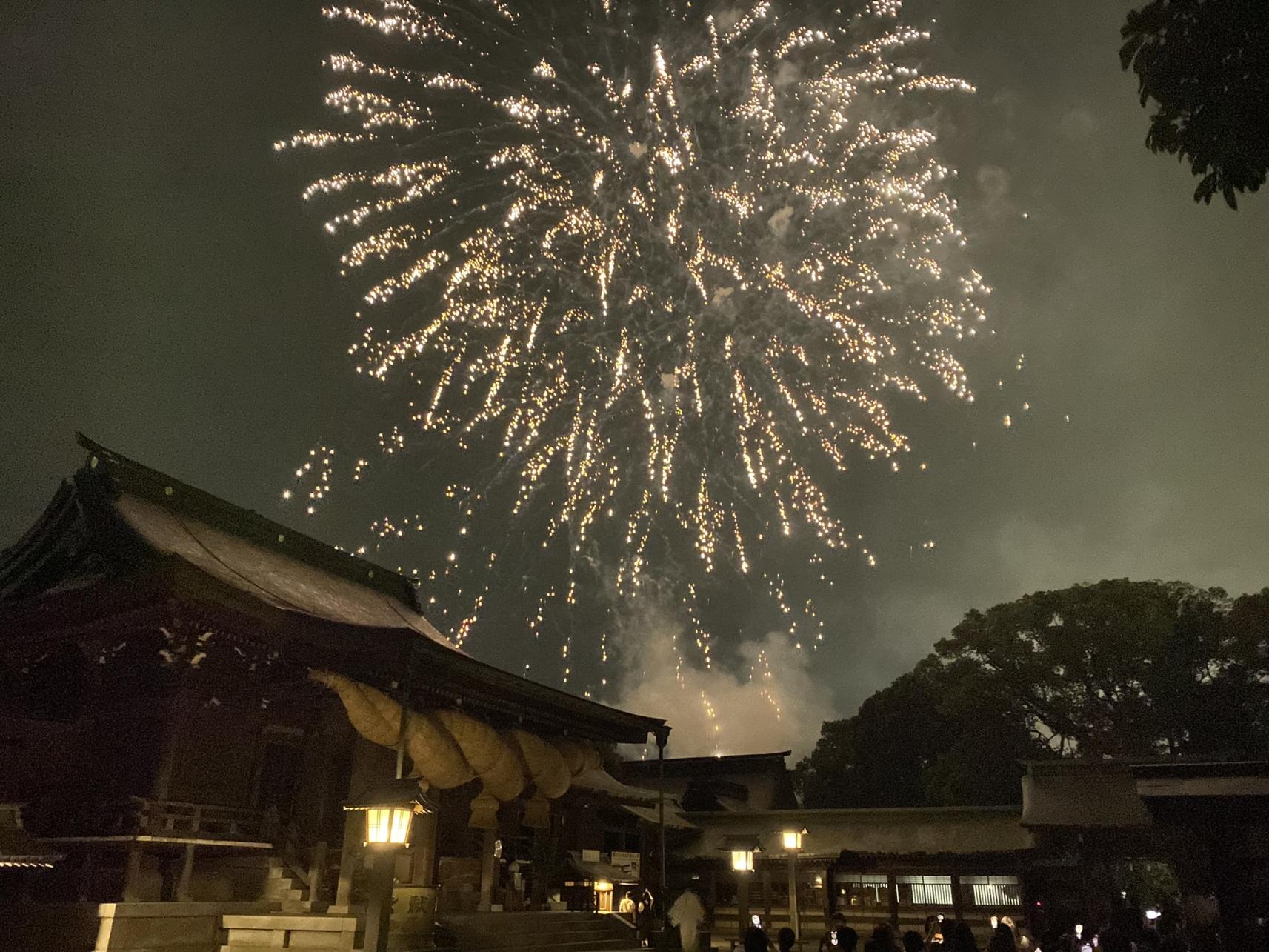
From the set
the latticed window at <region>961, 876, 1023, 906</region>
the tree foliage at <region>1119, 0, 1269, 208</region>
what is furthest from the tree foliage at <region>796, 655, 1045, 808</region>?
the tree foliage at <region>1119, 0, 1269, 208</region>

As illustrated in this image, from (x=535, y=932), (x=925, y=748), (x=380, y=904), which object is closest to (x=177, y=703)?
(x=380, y=904)

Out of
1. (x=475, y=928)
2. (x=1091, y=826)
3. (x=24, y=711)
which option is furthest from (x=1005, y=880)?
(x=24, y=711)

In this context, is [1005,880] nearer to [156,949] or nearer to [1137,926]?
[1137,926]

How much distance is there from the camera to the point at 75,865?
11.4 meters

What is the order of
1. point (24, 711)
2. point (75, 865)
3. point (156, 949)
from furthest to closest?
point (24, 711), point (75, 865), point (156, 949)

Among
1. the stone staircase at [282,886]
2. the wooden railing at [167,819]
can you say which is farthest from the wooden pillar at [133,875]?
the stone staircase at [282,886]

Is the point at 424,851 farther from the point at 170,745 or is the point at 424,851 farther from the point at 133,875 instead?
the point at 133,875

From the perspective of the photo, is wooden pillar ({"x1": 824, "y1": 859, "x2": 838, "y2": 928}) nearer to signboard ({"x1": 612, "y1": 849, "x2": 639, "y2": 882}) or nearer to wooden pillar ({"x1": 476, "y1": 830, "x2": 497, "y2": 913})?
signboard ({"x1": 612, "y1": 849, "x2": 639, "y2": 882})

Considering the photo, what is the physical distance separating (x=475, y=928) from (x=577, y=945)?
2.52 m

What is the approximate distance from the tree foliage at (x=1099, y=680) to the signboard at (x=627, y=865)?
54.3 ft

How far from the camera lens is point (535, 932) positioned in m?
14.0

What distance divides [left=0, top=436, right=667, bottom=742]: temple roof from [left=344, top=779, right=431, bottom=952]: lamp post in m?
1.69

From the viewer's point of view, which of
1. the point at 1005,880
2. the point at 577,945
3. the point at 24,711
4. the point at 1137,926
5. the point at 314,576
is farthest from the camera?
the point at 1005,880

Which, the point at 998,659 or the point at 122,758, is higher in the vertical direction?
the point at 998,659
